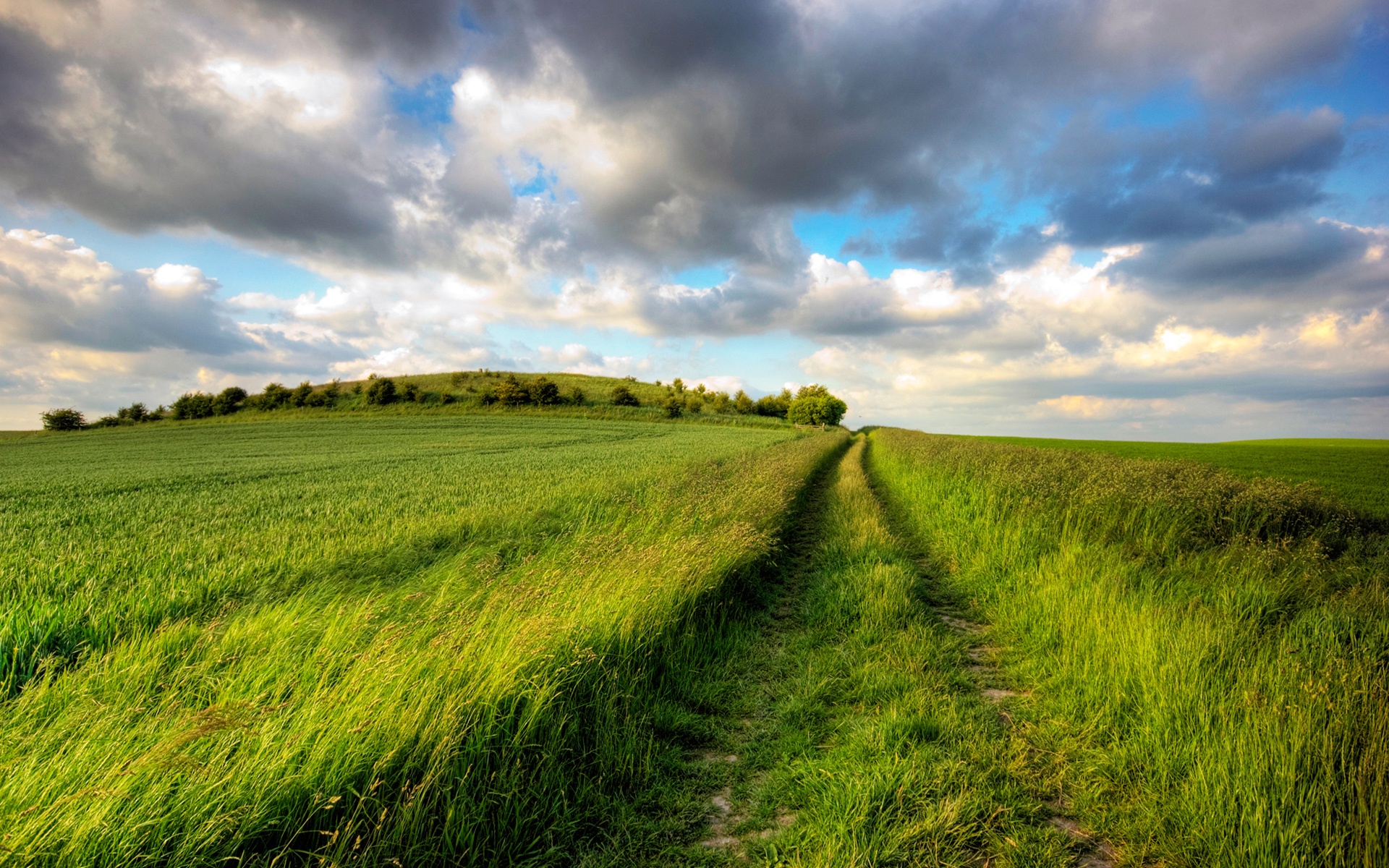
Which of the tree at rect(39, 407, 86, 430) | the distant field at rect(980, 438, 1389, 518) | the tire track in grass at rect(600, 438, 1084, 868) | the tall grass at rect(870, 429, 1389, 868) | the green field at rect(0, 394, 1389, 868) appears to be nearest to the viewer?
the green field at rect(0, 394, 1389, 868)

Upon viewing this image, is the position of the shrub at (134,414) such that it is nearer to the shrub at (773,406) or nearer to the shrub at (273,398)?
the shrub at (273,398)

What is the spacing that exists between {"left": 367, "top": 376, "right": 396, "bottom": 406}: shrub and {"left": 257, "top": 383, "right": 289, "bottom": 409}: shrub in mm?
10687

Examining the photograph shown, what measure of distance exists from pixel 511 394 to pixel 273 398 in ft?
99.1

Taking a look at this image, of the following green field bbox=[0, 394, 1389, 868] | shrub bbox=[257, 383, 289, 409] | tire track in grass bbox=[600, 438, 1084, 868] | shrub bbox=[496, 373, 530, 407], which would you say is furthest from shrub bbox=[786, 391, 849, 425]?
tire track in grass bbox=[600, 438, 1084, 868]

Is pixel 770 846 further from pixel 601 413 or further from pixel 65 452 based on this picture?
pixel 601 413

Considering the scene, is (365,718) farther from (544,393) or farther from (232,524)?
(544,393)

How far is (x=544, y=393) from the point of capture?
71.6 metres

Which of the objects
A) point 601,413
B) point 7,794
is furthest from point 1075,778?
point 601,413

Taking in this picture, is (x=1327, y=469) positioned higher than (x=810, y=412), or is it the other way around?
(x=810, y=412)

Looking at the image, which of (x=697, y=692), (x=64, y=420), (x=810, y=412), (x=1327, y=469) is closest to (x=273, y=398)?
(x=64, y=420)

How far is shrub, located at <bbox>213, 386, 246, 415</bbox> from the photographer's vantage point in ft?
222

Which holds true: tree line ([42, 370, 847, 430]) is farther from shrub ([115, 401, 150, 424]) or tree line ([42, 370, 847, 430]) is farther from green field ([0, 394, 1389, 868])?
green field ([0, 394, 1389, 868])

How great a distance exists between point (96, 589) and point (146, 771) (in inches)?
186

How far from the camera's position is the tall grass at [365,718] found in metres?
2.32
